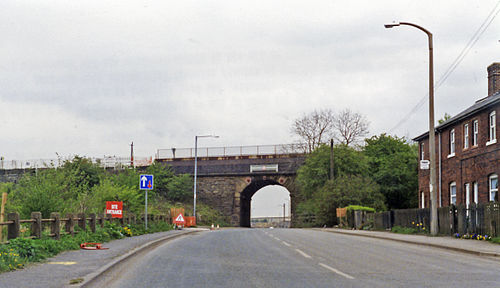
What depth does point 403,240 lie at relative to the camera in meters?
22.8

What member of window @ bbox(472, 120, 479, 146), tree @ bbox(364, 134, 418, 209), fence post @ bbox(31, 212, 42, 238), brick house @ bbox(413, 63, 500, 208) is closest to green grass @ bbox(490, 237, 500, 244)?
brick house @ bbox(413, 63, 500, 208)

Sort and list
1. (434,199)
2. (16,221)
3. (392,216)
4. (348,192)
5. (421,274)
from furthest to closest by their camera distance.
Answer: (348,192) < (392,216) < (434,199) < (16,221) < (421,274)

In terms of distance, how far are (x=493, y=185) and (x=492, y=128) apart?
2.95 m

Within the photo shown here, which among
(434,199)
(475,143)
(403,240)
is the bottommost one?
(403,240)

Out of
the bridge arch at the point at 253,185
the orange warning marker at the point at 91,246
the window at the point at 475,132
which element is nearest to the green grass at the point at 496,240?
the window at the point at 475,132

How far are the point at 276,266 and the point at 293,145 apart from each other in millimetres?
52092

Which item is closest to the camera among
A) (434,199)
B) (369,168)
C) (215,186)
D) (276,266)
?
(276,266)

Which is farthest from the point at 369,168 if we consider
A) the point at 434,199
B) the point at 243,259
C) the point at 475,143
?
the point at 243,259

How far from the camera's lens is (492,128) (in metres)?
29.5

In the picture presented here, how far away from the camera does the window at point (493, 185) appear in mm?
29078

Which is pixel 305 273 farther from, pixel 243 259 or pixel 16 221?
pixel 16 221

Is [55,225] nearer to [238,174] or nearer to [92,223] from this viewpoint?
[92,223]

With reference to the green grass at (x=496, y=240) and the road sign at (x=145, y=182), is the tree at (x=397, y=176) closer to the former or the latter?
the road sign at (x=145, y=182)

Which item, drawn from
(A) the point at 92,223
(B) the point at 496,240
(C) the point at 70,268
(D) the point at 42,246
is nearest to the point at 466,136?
(B) the point at 496,240
